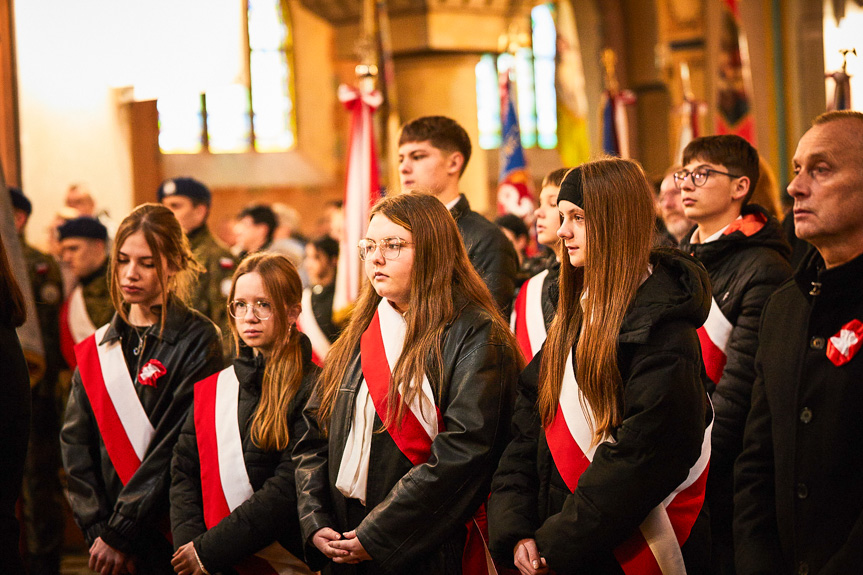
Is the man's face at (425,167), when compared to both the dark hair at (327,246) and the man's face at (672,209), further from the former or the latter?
the dark hair at (327,246)

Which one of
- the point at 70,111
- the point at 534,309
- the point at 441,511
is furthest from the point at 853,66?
the point at 70,111

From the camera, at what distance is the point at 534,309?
344 cm

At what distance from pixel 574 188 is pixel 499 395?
0.56 meters

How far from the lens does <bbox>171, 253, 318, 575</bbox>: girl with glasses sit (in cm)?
284

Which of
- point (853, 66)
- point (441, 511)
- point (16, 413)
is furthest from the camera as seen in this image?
point (853, 66)

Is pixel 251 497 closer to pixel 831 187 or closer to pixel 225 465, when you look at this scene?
pixel 225 465

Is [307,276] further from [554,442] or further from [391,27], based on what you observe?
[554,442]

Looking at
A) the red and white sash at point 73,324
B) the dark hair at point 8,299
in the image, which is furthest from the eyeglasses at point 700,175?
the red and white sash at point 73,324

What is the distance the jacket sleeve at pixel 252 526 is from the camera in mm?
2824

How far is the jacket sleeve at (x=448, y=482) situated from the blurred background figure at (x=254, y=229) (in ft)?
13.7

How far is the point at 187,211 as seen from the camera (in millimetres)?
5031

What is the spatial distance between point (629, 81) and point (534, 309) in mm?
11592

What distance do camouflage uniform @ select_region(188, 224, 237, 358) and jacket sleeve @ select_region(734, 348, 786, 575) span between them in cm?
308

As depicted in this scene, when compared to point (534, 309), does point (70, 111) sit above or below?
above
